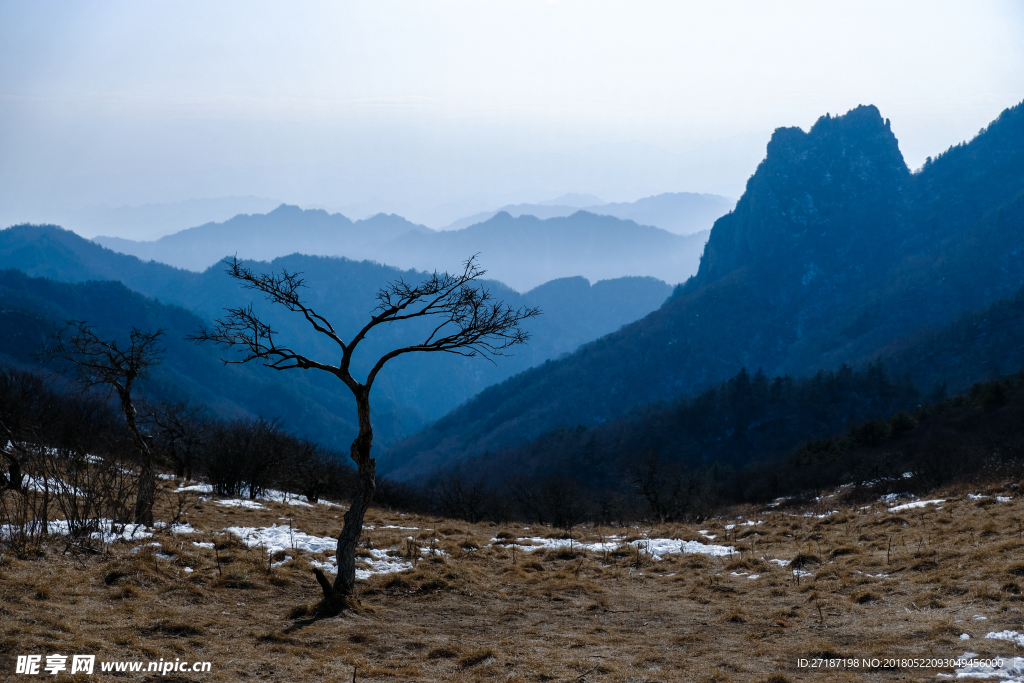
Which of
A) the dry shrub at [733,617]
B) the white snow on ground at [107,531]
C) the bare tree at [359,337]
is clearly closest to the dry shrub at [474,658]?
the bare tree at [359,337]

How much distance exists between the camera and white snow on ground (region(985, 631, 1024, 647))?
8.51 m

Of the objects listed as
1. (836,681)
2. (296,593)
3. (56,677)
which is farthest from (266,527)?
(836,681)

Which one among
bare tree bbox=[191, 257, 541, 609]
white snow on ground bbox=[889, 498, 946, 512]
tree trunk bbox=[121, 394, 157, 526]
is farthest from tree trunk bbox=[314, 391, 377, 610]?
white snow on ground bbox=[889, 498, 946, 512]

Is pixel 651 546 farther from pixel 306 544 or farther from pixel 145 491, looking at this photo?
pixel 145 491

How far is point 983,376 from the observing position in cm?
14238

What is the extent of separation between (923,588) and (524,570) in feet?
27.5

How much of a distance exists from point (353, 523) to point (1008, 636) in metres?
10.4

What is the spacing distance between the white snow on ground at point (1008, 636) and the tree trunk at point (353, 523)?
966cm

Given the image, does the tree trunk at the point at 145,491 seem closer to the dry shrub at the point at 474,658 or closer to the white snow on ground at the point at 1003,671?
the dry shrub at the point at 474,658

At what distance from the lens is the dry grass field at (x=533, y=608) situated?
28.6ft

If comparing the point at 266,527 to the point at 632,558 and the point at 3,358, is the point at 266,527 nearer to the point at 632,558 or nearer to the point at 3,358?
the point at 632,558

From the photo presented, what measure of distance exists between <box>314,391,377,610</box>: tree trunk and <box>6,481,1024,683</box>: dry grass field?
18.9 inches

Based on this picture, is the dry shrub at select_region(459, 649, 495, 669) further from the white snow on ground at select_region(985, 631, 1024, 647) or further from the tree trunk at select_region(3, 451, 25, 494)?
the tree trunk at select_region(3, 451, 25, 494)

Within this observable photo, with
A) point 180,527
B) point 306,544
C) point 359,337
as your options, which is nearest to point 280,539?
point 306,544
